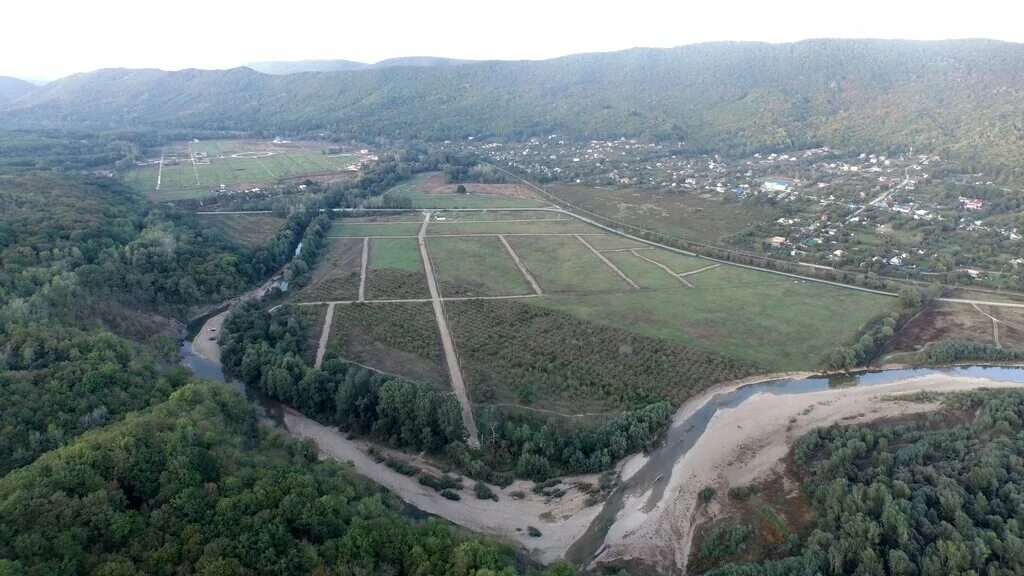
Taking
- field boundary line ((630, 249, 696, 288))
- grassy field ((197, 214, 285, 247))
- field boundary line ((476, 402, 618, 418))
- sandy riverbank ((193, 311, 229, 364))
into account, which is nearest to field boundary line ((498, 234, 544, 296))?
field boundary line ((630, 249, 696, 288))

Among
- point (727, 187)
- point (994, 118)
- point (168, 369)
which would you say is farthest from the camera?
point (994, 118)

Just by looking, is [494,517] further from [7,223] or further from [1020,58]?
[1020,58]

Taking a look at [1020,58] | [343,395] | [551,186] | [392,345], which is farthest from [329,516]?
[1020,58]

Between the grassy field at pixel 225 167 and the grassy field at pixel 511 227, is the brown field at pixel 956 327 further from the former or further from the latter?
the grassy field at pixel 225 167

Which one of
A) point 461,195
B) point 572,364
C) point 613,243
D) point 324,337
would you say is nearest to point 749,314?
point 572,364

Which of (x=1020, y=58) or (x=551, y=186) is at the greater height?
(x=1020, y=58)

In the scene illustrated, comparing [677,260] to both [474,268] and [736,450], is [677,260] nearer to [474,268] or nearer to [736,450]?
[474,268]
